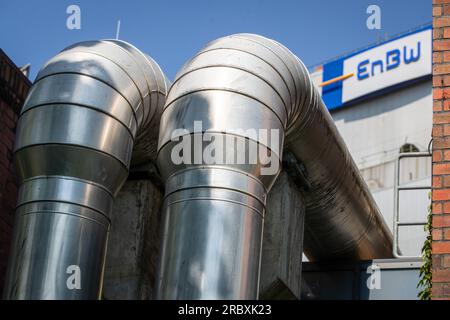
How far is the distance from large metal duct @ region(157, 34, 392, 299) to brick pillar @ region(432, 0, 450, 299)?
3.89 ft

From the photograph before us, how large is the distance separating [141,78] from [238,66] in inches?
35.0

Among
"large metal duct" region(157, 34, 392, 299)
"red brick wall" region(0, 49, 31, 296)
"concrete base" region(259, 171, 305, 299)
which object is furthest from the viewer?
"red brick wall" region(0, 49, 31, 296)

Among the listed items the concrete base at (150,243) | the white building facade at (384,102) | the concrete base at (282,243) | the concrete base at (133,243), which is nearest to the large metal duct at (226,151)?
the concrete base at (282,243)

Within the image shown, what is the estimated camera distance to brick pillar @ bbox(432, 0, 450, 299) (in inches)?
207

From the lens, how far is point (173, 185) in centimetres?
609

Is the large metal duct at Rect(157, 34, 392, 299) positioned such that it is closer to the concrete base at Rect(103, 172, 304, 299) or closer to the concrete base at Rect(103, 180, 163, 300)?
the concrete base at Rect(103, 172, 304, 299)

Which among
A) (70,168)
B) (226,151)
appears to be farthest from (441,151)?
(70,168)

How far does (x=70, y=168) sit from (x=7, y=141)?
6.63 feet

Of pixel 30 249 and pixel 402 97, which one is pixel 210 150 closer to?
pixel 30 249

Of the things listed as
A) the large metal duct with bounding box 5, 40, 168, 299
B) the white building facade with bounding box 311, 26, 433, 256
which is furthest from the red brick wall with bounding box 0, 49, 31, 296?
the white building facade with bounding box 311, 26, 433, 256

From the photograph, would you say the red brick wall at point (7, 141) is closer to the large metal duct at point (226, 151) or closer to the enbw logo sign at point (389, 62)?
the large metal duct at point (226, 151)

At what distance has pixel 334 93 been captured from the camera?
29.3 m

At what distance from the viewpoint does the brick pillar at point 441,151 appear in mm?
5266

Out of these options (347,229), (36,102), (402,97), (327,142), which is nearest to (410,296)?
(347,229)
